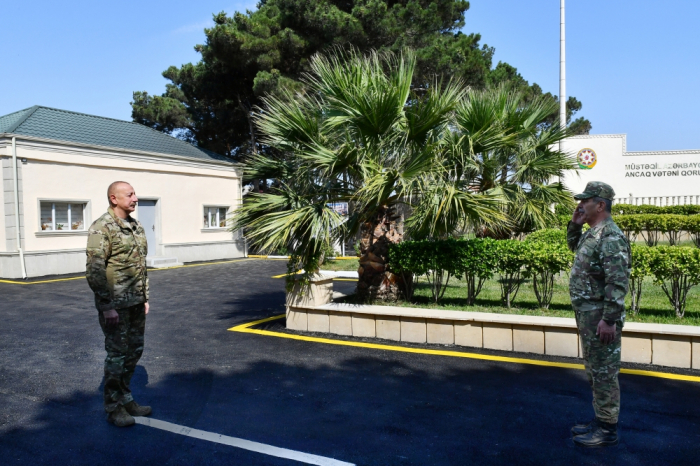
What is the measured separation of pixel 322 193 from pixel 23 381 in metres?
4.38

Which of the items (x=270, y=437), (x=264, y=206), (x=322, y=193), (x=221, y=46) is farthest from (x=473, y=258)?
(x=221, y=46)

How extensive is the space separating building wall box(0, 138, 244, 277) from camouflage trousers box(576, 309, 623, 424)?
11.7 metres

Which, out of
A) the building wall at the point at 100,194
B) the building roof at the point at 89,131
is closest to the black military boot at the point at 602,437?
the building wall at the point at 100,194

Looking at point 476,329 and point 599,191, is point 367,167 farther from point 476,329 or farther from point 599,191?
point 599,191

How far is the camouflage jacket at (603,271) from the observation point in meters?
3.71

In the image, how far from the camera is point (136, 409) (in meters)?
4.50

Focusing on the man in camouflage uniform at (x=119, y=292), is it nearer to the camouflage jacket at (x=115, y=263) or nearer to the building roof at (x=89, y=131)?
the camouflage jacket at (x=115, y=263)

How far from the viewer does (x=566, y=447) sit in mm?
3836

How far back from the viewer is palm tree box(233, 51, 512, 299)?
7.25m

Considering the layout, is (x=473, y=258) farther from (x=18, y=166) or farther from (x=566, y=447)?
(x=18, y=166)

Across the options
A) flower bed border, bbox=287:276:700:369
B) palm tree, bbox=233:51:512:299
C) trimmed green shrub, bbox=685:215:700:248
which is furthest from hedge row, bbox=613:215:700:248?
flower bed border, bbox=287:276:700:369

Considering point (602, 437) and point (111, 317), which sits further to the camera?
point (111, 317)

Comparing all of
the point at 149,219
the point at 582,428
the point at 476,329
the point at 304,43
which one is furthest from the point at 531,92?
the point at 582,428

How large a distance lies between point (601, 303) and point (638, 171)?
22.1m
